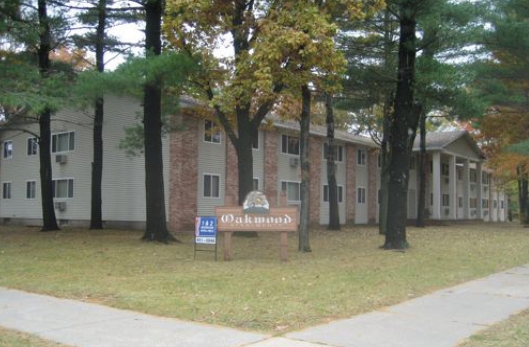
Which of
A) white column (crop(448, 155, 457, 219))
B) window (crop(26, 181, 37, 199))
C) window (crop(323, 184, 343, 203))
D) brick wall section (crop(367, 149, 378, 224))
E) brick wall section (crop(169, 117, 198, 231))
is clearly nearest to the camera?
brick wall section (crop(169, 117, 198, 231))

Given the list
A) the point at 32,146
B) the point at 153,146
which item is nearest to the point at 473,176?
the point at 32,146

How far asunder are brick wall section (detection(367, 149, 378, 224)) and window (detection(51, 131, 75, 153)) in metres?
20.1

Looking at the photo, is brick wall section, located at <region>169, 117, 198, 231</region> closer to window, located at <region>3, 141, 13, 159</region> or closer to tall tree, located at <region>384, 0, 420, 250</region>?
tall tree, located at <region>384, 0, 420, 250</region>

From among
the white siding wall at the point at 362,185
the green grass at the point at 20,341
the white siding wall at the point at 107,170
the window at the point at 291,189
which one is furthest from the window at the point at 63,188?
the green grass at the point at 20,341

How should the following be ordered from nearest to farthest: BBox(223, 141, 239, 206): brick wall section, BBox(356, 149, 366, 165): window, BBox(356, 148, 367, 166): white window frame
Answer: BBox(223, 141, 239, 206): brick wall section, BBox(356, 148, 367, 166): white window frame, BBox(356, 149, 366, 165): window

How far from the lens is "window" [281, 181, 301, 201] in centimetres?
3419

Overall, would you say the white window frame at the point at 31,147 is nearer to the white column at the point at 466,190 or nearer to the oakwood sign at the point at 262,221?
the oakwood sign at the point at 262,221

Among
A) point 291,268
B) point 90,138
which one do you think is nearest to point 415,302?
point 291,268

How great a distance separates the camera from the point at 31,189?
34.5 m

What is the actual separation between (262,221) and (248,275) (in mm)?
2611

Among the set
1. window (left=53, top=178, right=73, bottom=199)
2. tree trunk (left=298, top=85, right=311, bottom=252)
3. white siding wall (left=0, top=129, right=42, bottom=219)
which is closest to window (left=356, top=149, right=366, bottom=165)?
window (left=53, top=178, right=73, bottom=199)

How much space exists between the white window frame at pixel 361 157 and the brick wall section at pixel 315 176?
506cm

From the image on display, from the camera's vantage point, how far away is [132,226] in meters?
28.8

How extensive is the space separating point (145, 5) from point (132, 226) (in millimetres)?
11876
